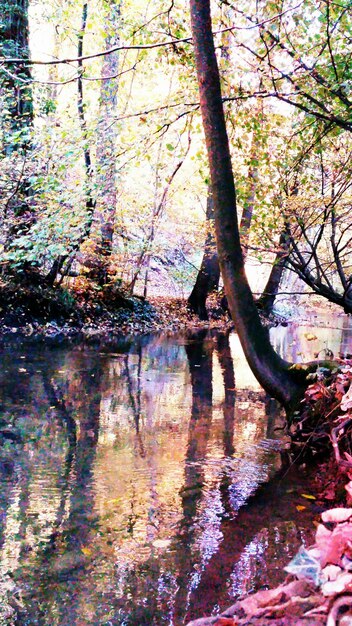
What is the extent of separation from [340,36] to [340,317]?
63.7 ft

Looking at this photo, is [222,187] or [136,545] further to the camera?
[222,187]

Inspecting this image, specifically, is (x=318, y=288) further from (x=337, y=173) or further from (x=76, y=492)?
(x=76, y=492)

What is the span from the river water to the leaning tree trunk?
1.18m

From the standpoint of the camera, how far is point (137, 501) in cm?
359

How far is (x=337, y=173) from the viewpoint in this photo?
775 centimetres

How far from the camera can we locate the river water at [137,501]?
2469 mm

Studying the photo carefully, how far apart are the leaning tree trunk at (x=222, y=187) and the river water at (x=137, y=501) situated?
1181 mm

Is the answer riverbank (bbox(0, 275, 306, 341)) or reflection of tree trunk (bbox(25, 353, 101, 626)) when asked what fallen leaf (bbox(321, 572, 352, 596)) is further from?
riverbank (bbox(0, 275, 306, 341))

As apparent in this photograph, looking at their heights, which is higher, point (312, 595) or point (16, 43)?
point (16, 43)

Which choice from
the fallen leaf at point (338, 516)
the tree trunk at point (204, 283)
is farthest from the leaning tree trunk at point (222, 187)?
the tree trunk at point (204, 283)

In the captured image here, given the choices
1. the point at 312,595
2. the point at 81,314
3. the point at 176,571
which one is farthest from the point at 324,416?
the point at 81,314

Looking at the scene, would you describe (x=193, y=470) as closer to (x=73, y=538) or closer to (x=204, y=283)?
(x=73, y=538)

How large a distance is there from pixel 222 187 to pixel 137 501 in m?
2.49

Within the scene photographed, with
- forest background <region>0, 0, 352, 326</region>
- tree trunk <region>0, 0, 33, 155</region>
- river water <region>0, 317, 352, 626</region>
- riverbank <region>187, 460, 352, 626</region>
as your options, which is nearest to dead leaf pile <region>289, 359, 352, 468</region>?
river water <region>0, 317, 352, 626</region>
